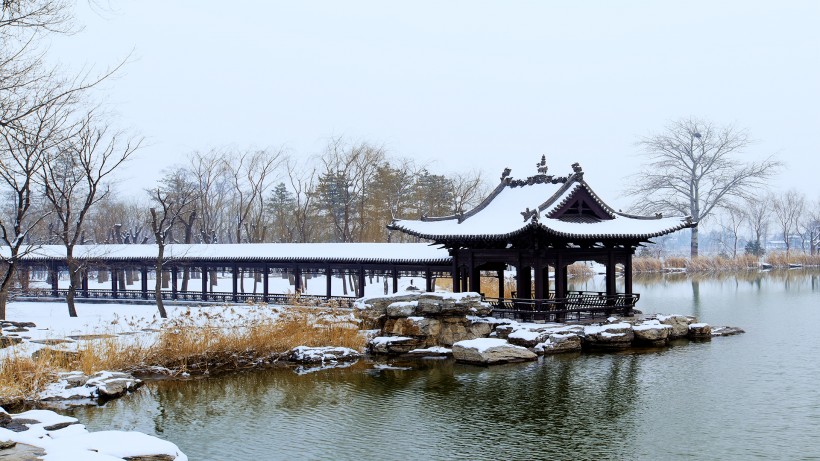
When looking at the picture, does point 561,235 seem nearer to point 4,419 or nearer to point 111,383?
point 111,383

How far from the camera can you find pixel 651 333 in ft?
63.5

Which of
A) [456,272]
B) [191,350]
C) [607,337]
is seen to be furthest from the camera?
[456,272]

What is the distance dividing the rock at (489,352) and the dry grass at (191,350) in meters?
2.70

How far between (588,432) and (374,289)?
32.2 metres

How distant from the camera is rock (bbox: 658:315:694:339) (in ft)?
67.6

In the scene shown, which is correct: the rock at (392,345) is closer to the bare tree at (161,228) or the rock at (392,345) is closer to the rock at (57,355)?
the rock at (57,355)

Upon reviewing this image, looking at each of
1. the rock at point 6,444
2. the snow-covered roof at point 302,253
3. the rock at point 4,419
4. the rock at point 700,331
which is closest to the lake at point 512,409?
the rock at point 700,331

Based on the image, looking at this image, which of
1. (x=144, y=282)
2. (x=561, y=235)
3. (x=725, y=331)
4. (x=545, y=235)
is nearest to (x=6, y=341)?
(x=545, y=235)

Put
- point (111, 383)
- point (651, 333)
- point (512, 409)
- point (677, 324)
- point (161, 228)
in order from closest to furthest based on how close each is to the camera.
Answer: point (512, 409) → point (111, 383) → point (651, 333) → point (677, 324) → point (161, 228)

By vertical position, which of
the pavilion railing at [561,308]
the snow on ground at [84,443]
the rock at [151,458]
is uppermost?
the pavilion railing at [561,308]

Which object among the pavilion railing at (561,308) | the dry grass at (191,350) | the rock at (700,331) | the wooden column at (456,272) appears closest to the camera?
the dry grass at (191,350)

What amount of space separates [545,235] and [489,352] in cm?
450

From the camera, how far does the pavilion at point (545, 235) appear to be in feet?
67.1

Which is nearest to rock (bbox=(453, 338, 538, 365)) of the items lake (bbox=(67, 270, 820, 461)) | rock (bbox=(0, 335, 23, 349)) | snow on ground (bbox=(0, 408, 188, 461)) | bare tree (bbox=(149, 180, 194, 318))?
lake (bbox=(67, 270, 820, 461))
